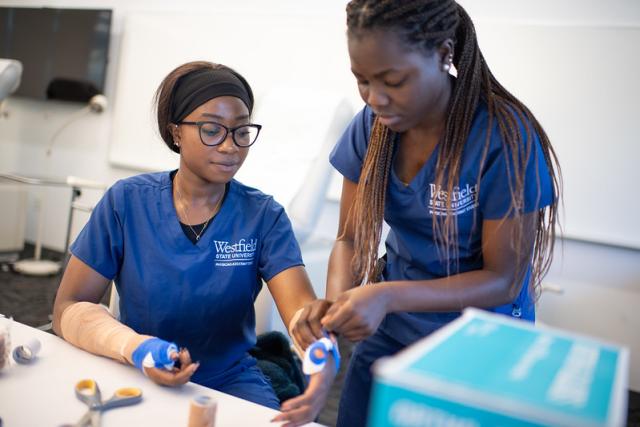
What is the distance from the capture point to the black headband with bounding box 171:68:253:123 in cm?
135

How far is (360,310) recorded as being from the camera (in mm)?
824

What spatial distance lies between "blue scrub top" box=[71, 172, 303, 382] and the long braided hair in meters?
0.27

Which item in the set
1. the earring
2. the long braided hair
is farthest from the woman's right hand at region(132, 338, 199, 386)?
the earring

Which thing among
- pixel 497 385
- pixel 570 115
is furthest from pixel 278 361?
pixel 570 115

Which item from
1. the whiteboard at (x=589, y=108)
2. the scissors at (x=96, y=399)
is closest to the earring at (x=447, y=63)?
the scissors at (x=96, y=399)

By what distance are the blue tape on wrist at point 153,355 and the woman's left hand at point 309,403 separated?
205 millimetres

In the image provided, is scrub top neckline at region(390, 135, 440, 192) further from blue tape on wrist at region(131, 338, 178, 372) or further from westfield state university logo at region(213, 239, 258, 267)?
blue tape on wrist at region(131, 338, 178, 372)

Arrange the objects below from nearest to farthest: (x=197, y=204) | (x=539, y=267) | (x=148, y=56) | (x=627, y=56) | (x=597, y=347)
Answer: (x=597, y=347) < (x=539, y=267) < (x=197, y=204) < (x=627, y=56) < (x=148, y=56)

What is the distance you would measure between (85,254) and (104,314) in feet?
0.55

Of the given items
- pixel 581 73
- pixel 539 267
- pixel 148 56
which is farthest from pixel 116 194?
pixel 148 56

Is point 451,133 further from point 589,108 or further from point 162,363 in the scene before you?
point 589,108

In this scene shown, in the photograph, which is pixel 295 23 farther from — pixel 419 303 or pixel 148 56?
pixel 419 303

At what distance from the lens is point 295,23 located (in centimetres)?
356

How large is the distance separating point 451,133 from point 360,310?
392mm
